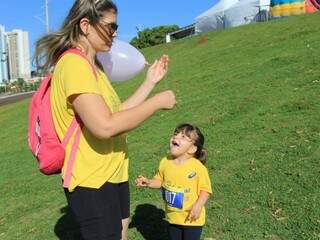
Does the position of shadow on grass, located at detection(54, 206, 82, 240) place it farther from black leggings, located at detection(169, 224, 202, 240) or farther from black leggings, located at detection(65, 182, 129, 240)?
black leggings, located at detection(65, 182, 129, 240)

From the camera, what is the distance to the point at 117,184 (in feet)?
8.96

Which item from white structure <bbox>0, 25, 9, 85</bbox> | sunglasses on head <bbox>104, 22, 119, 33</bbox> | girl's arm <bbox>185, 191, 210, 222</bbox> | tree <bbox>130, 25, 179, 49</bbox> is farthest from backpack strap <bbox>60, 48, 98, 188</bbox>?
white structure <bbox>0, 25, 9, 85</bbox>

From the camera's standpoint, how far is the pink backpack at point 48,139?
8.23 feet

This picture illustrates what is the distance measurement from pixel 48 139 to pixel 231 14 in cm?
2728

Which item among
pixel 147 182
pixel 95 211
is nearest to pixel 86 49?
pixel 95 211

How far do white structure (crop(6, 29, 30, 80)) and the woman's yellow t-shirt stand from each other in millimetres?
82639

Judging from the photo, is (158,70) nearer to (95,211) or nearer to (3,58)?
(95,211)

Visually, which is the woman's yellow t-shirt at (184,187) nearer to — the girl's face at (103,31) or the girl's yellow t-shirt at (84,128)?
the girl's yellow t-shirt at (84,128)

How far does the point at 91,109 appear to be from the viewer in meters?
2.36

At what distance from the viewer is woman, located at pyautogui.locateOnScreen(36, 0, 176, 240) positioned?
2.38 meters

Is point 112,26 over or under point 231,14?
under

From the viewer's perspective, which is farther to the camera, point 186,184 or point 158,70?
point 186,184

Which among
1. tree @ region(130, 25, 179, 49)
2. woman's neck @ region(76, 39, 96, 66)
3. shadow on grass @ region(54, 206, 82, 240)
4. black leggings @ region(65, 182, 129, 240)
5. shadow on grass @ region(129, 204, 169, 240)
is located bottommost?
shadow on grass @ region(54, 206, 82, 240)

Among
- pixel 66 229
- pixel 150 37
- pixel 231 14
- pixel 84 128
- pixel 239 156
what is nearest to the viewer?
pixel 84 128
